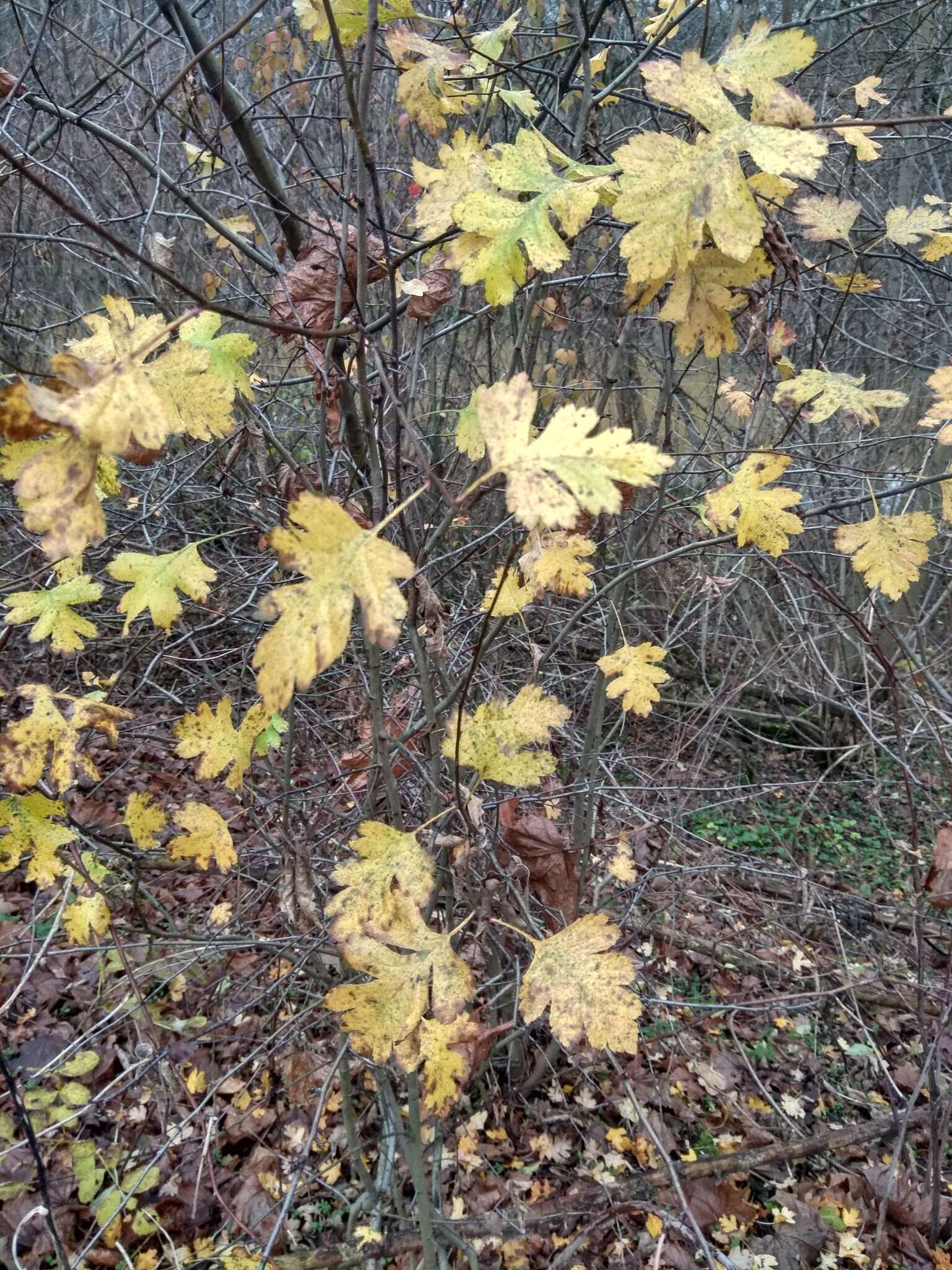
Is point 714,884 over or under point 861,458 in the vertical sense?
under

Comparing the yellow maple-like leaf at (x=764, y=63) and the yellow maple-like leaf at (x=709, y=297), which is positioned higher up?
the yellow maple-like leaf at (x=764, y=63)

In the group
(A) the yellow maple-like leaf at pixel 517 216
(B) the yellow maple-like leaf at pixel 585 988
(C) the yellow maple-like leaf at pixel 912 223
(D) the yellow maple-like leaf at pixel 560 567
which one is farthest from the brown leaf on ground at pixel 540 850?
(C) the yellow maple-like leaf at pixel 912 223

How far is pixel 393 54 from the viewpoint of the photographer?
1474 millimetres

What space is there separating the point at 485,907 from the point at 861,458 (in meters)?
4.78

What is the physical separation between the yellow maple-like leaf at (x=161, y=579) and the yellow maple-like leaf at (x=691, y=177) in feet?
2.82

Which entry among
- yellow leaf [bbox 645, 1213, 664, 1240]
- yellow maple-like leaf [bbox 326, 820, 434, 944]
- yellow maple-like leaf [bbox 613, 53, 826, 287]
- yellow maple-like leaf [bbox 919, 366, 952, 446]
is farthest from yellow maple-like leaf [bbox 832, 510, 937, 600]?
yellow leaf [bbox 645, 1213, 664, 1240]

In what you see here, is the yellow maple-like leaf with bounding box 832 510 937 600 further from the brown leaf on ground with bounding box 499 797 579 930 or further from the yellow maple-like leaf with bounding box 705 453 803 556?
the brown leaf on ground with bounding box 499 797 579 930

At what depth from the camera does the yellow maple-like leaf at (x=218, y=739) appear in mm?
1346

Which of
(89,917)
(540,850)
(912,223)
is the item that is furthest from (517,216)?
(89,917)

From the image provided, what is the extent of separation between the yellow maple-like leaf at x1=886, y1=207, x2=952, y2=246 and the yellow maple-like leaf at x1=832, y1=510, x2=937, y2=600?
1.97ft

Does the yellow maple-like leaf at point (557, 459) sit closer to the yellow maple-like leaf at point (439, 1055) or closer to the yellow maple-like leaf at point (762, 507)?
the yellow maple-like leaf at point (762, 507)

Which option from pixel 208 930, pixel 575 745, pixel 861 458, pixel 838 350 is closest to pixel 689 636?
pixel 861 458

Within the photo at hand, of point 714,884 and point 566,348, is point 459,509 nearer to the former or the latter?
point 714,884

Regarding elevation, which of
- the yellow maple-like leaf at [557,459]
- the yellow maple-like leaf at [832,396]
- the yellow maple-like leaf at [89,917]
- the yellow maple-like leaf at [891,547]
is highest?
the yellow maple-like leaf at [557,459]
